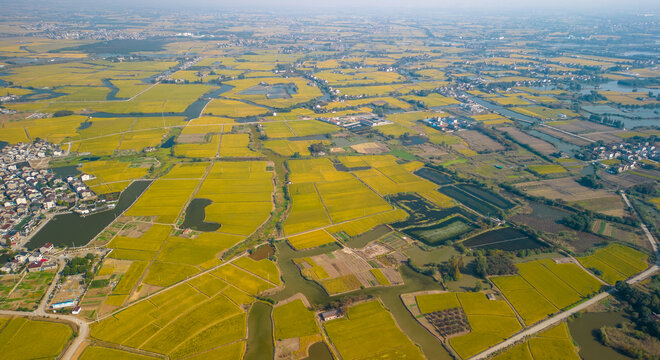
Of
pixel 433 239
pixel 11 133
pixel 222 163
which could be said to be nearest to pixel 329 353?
pixel 433 239

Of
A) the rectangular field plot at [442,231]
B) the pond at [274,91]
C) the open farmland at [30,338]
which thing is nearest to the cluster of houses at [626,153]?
the rectangular field plot at [442,231]

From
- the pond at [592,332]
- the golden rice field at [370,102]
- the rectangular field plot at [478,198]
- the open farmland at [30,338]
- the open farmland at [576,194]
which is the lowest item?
the pond at [592,332]

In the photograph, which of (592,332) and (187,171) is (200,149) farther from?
(592,332)

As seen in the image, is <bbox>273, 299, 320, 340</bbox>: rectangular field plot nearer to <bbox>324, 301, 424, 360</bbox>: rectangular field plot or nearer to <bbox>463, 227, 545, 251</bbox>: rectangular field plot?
<bbox>324, 301, 424, 360</bbox>: rectangular field plot

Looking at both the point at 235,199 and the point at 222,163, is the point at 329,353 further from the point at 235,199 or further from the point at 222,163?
the point at 222,163

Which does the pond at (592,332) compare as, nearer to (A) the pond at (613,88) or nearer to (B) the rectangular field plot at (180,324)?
(B) the rectangular field plot at (180,324)

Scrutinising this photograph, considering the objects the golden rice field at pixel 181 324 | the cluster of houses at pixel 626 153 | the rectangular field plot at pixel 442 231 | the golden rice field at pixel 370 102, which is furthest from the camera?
the golden rice field at pixel 370 102

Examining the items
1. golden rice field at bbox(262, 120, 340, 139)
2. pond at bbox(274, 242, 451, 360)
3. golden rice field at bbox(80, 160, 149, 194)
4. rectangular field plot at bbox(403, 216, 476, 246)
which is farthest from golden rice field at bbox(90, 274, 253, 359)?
golden rice field at bbox(262, 120, 340, 139)

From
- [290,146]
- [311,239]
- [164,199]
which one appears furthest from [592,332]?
[290,146]
